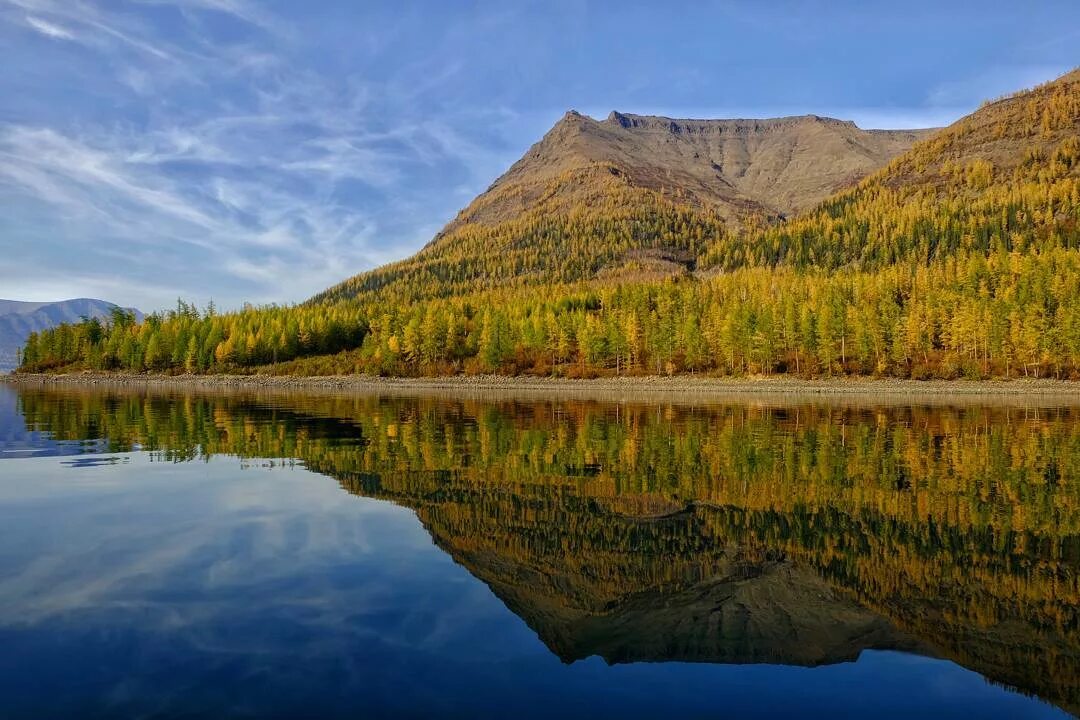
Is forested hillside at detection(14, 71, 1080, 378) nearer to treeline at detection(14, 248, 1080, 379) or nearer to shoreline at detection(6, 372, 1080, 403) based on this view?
treeline at detection(14, 248, 1080, 379)

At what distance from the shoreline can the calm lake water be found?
80.9 metres

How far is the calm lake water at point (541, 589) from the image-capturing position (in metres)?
9.88

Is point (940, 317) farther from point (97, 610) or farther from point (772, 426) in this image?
point (97, 610)

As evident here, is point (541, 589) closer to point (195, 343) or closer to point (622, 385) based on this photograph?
point (622, 385)

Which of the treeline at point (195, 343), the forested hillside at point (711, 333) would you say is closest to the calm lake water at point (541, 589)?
the forested hillside at point (711, 333)

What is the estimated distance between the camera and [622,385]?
126562 mm

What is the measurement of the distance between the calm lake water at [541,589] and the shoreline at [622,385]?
8090 cm

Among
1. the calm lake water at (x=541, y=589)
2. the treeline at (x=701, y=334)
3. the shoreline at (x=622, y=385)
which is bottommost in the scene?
the calm lake water at (x=541, y=589)

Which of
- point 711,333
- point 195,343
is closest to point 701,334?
point 711,333

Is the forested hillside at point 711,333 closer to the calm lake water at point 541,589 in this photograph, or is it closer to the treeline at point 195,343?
the treeline at point 195,343

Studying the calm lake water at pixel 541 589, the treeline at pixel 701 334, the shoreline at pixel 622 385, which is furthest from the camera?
the treeline at pixel 701 334

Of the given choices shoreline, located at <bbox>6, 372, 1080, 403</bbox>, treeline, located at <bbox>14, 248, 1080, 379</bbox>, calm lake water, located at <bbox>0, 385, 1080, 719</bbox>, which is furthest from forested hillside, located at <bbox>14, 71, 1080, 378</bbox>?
calm lake water, located at <bbox>0, 385, 1080, 719</bbox>

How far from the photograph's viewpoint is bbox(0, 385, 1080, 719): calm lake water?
988 centimetres

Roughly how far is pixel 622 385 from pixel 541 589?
371 ft
